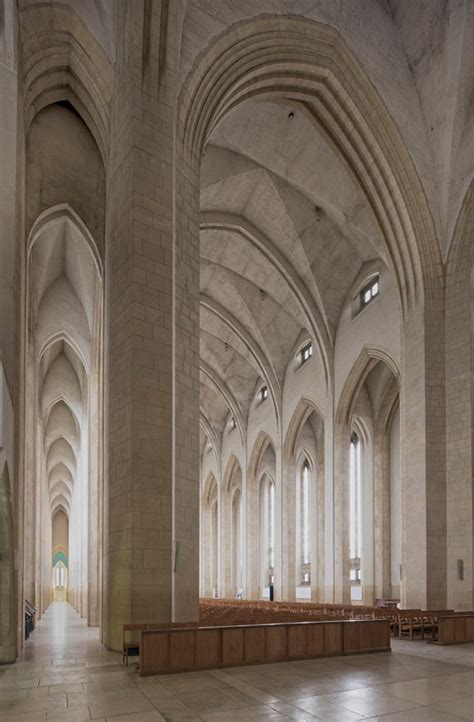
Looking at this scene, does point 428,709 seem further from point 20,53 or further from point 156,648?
point 20,53

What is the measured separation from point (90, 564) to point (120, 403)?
10981 mm

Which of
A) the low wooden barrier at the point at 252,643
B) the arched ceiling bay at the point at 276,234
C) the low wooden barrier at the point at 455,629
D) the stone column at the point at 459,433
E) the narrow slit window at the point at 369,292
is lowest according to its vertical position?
the low wooden barrier at the point at 455,629

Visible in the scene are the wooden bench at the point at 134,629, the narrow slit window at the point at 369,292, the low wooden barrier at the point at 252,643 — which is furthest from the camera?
the narrow slit window at the point at 369,292

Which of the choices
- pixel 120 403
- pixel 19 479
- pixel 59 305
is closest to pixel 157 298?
pixel 120 403

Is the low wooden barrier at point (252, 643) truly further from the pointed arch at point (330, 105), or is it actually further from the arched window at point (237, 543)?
the arched window at point (237, 543)

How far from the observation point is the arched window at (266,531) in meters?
42.4

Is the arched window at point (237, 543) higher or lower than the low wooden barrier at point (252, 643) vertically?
lower

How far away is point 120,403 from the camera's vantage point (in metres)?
12.2

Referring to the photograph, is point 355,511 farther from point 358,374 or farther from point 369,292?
point 369,292

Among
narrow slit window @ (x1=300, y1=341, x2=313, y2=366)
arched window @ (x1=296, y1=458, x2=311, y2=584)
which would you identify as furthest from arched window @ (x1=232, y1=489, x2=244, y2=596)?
narrow slit window @ (x1=300, y1=341, x2=313, y2=366)

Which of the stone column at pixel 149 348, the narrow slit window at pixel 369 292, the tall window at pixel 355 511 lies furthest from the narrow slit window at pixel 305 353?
the stone column at pixel 149 348

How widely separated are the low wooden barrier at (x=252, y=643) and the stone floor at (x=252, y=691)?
251 millimetres

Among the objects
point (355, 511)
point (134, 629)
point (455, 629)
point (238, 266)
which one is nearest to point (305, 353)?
point (238, 266)

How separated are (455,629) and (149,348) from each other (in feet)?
27.5
